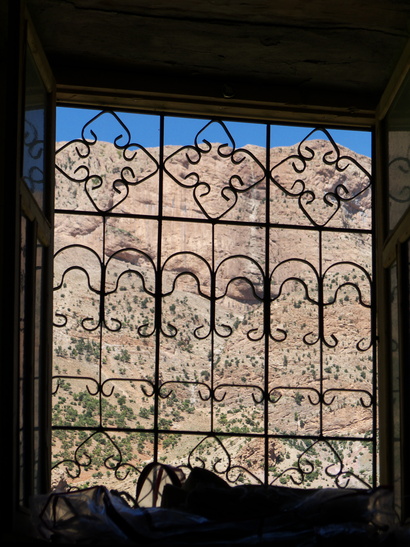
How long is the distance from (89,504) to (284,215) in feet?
5.74

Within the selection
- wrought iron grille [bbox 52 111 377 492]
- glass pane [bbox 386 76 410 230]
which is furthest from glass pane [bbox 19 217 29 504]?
glass pane [bbox 386 76 410 230]

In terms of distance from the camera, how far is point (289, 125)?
3023mm

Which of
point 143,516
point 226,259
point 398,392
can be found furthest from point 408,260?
point 143,516

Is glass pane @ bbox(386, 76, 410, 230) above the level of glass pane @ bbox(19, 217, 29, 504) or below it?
above

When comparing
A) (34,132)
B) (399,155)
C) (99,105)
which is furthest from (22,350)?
(399,155)

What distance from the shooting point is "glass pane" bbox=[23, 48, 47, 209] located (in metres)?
2.30

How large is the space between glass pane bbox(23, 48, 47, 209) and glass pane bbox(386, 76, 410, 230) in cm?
128

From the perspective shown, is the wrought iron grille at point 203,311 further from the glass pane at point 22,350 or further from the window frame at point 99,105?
the glass pane at point 22,350

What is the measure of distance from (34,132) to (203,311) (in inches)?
49.7

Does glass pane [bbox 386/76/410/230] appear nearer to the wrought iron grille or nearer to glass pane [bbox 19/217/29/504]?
the wrought iron grille

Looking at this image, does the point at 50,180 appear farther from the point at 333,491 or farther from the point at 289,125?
the point at 333,491

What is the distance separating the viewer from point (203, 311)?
334 cm

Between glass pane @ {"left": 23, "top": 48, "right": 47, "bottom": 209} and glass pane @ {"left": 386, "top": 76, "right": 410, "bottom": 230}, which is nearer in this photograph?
glass pane @ {"left": 23, "top": 48, "right": 47, "bottom": 209}

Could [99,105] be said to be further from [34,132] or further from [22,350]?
[22,350]
